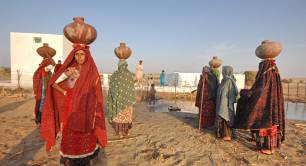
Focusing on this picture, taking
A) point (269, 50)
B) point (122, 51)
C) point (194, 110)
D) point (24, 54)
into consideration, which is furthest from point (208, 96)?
point (24, 54)

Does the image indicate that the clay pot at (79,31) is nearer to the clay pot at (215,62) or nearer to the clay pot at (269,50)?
the clay pot at (269,50)

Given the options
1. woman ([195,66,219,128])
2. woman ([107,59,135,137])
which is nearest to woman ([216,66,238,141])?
woman ([195,66,219,128])

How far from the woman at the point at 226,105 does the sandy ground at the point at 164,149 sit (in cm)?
26

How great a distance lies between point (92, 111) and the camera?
2.42 meters

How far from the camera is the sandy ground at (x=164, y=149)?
11.9 feet

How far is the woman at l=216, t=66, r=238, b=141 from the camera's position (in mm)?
4633

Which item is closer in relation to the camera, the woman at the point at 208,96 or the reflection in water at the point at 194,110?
the woman at the point at 208,96

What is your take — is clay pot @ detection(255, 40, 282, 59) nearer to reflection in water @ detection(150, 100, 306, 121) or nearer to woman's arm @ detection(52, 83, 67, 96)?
woman's arm @ detection(52, 83, 67, 96)

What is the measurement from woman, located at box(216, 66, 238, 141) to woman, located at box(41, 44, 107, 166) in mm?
3102

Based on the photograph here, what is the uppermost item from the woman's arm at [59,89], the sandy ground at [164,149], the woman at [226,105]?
the woman's arm at [59,89]

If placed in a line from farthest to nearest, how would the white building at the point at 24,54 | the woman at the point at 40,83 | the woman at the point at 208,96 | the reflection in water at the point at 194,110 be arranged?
the white building at the point at 24,54, the reflection in water at the point at 194,110, the woman at the point at 208,96, the woman at the point at 40,83

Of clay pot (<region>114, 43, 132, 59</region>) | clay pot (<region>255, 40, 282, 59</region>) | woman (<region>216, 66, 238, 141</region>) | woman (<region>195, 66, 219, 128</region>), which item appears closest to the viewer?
clay pot (<region>255, 40, 282, 59</region>)

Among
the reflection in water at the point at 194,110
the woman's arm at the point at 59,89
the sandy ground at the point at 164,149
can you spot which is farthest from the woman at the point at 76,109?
the reflection in water at the point at 194,110

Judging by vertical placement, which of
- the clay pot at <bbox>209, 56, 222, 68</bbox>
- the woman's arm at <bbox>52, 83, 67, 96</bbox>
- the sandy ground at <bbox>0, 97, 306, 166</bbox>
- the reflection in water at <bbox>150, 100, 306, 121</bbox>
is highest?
the clay pot at <bbox>209, 56, 222, 68</bbox>
